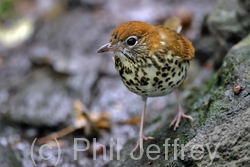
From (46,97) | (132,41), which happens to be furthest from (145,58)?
(46,97)

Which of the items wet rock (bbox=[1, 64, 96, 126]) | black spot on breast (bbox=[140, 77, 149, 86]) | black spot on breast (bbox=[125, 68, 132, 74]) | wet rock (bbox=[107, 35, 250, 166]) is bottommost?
wet rock (bbox=[1, 64, 96, 126])

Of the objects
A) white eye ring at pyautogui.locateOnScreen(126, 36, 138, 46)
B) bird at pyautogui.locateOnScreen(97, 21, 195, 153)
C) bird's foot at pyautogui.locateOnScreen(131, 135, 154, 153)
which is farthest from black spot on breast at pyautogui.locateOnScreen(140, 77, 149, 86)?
bird's foot at pyautogui.locateOnScreen(131, 135, 154, 153)

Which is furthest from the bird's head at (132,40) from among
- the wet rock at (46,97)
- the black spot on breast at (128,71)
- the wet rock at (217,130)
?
the wet rock at (46,97)

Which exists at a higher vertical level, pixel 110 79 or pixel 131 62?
pixel 131 62

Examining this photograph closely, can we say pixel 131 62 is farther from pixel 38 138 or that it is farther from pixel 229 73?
pixel 38 138

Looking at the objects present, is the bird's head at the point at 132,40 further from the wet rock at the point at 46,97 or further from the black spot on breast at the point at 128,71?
the wet rock at the point at 46,97

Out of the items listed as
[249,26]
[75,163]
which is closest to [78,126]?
[75,163]

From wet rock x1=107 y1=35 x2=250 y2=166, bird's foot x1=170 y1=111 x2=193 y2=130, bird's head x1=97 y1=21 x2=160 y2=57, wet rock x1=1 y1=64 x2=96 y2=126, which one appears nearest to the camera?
wet rock x1=107 y1=35 x2=250 y2=166

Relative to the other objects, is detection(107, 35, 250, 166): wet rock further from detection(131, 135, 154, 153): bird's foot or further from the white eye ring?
the white eye ring
